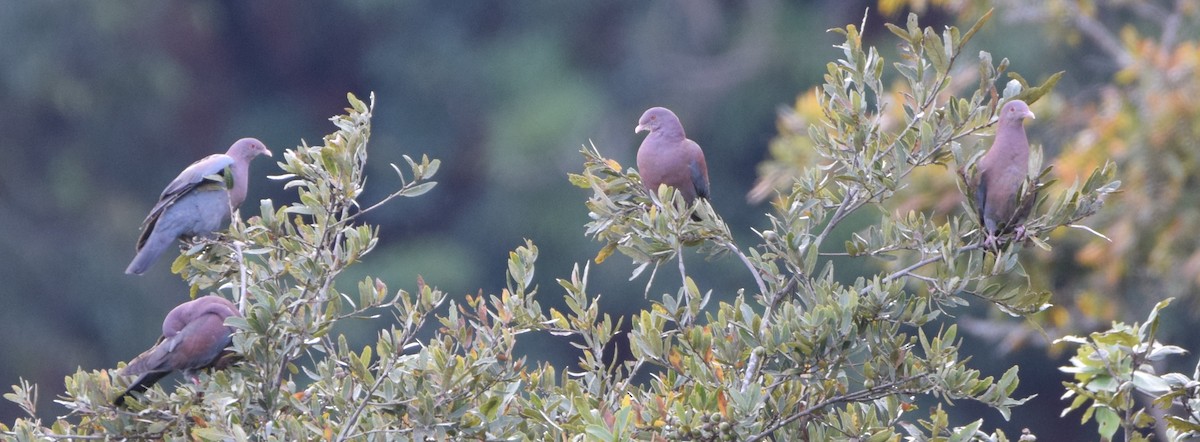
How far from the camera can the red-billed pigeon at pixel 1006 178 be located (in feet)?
11.0

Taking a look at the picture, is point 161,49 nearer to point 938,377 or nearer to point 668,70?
point 668,70

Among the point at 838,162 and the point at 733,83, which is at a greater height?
the point at 733,83

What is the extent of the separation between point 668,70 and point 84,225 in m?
7.50

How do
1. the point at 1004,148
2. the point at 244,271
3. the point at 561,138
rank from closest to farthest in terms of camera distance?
the point at 244,271 → the point at 1004,148 → the point at 561,138

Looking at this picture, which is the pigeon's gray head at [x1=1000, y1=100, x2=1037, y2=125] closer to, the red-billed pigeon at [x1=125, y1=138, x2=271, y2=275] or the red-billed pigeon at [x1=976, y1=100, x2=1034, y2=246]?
the red-billed pigeon at [x1=976, y1=100, x2=1034, y2=246]

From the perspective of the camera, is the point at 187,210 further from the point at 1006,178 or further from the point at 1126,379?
the point at 1126,379

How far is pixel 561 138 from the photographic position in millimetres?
16641

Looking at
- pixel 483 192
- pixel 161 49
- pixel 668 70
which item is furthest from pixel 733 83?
pixel 161 49

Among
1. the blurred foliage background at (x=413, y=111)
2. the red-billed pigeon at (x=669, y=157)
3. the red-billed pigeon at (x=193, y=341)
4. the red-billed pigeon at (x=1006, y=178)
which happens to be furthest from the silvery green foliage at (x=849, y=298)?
the blurred foliage background at (x=413, y=111)

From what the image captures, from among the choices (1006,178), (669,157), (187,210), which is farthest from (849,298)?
(187,210)

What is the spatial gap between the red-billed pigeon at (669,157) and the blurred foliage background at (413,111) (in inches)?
338

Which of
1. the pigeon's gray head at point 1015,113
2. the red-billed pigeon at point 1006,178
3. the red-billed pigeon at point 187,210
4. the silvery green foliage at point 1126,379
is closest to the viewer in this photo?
the silvery green foliage at point 1126,379

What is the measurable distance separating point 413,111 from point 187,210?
13504 mm

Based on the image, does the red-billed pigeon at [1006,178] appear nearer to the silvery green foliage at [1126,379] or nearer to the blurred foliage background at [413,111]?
the silvery green foliage at [1126,379]
